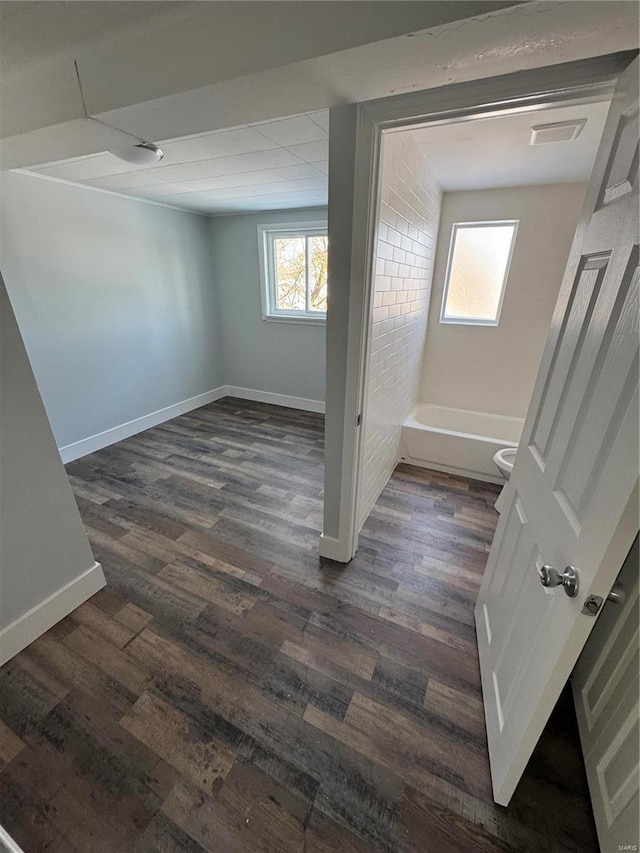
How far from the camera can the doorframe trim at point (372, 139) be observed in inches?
38.3

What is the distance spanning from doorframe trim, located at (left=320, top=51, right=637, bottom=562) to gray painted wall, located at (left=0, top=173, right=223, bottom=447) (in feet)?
8.50

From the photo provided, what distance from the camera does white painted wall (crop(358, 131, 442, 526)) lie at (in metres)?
1.62

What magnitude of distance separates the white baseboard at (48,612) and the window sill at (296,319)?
10.2ft

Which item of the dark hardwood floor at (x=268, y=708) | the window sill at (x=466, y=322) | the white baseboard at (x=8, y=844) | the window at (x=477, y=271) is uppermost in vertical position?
the window at (x=477, y=271)

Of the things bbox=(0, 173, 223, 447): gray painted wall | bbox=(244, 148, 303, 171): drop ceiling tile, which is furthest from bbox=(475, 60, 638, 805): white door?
bbox=(0, 173, 223, 447): gray painted wall

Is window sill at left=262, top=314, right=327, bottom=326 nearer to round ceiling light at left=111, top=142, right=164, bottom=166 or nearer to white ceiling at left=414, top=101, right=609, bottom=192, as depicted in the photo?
white ceiling at left=414, top=101, right=609, bottom=192

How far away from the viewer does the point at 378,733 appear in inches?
47.8

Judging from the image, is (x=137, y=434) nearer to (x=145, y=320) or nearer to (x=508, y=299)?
(x=145, y=320)

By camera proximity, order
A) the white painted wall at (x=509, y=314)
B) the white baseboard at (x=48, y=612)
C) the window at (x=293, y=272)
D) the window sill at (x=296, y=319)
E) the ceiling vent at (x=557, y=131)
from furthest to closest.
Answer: the window sill at (x=296, y=319) → the window at (x=293, y=272) → the white painted wall at (x=509, y=314) → the ceiling vent at (x=557, y=131) → the white baseboard at (x=48, y=612)

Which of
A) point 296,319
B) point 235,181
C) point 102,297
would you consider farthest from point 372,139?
point 102,297

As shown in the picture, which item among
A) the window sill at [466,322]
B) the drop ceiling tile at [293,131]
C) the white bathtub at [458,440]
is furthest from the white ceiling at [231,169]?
the white bathtub at [458,440]

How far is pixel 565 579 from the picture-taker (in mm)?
771

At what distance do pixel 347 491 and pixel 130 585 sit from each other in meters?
1.28

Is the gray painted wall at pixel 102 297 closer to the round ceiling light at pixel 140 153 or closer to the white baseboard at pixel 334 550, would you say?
the round ceiling light at pixel 140 153
